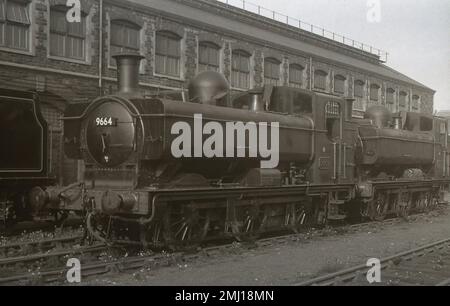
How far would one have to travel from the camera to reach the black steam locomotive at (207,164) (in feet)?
29.6

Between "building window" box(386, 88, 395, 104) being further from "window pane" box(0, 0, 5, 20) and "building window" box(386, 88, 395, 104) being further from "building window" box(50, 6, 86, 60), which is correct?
"window pane" box(0, 0, 5, 20)

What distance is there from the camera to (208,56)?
22.2 meters

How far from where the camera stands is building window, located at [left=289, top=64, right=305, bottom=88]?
26.5 metres

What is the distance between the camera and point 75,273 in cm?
746

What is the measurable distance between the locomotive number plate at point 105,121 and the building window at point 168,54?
10.8 metres

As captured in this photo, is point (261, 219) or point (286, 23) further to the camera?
point (286, 23)

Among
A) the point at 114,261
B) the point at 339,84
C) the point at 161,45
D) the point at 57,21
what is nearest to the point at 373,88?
the point at 339,84

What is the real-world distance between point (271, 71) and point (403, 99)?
1381 centimetres

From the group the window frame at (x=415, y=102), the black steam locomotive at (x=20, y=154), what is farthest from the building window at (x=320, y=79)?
the black steam locomotive at (x=20, y=154)

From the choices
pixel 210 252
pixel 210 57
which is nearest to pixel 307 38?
pixel 210 57

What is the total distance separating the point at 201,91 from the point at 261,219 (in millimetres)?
2856

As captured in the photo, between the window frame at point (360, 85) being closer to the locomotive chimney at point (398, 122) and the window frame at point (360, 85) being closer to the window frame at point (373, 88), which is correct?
the window frame at point (373, 88)

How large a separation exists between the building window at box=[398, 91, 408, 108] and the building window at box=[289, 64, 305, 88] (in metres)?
10.7

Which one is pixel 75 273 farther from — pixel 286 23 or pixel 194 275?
pixel 286 23
